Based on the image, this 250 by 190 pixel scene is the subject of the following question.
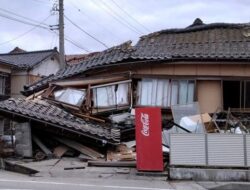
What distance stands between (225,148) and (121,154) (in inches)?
157

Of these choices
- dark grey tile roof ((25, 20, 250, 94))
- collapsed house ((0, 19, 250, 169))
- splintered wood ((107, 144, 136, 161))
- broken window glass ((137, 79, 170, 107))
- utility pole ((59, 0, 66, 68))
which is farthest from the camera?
utility pole ((59, 0, 66, 68))

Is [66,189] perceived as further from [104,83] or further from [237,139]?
[104,83]

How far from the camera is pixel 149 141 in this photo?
1498 cm

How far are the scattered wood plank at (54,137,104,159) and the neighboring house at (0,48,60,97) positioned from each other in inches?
671

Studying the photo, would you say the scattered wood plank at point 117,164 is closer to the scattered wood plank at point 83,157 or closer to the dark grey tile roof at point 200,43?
the scattered wood plank at point 83,157

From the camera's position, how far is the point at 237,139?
14867mm

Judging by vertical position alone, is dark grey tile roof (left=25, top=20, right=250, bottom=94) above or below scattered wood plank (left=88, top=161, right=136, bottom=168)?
above

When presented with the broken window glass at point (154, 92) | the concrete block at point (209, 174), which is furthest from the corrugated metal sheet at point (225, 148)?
the broken window glass at point (154, 92)

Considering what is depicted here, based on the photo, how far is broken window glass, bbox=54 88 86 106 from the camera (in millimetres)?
21188

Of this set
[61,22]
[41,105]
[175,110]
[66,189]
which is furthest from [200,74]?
[61,22]

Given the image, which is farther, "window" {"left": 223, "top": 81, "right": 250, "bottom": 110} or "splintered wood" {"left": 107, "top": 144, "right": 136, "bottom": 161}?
"window" {"left": 223, "top": 81, "right": 250, "bottom": 110}

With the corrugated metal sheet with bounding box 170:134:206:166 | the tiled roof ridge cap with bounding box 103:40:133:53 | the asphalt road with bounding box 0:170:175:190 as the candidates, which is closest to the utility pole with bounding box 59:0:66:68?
the tiled roof ridge cap with bounding box 103:40:133:53

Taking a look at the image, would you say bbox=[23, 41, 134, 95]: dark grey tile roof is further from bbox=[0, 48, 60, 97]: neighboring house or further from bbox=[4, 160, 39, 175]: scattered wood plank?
bbox=[0, 48, 60, 97]: neighboring house

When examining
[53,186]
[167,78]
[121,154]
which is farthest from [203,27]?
[53,186]
